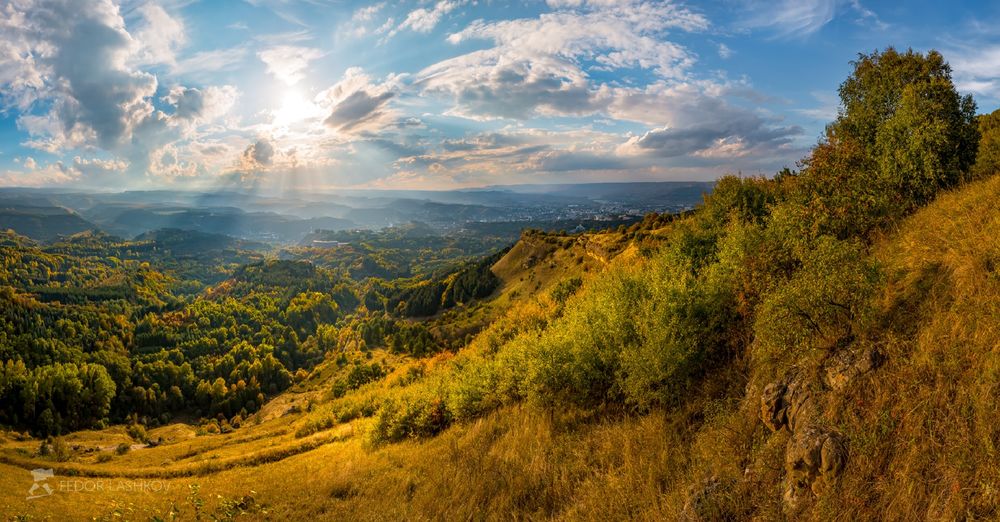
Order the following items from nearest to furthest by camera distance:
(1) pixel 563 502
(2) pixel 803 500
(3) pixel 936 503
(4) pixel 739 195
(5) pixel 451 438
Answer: (3) pixel 936 503 → (2) pixel 803 500 → (1) pixel 563 502 → (5) pixel 451 438 → (4) pixel 739 195

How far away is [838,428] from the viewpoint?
8.41m

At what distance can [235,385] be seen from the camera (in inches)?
6216

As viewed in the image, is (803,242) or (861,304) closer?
(861,304)

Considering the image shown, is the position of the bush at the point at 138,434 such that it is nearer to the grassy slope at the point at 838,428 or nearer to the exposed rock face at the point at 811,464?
the grassy slope at the point at 838,428

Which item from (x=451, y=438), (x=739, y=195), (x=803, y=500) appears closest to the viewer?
(x=803, y=500)

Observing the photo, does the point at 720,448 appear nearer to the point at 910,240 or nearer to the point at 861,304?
the point at 861,304

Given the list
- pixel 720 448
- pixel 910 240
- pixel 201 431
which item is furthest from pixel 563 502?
pixel 201 431

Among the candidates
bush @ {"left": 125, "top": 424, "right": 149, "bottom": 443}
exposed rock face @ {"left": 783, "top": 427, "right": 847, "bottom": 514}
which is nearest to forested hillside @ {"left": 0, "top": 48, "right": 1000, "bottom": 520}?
exposed rock face @ {"left": 783, "top": 427, "right": 847, "bottom": 514}

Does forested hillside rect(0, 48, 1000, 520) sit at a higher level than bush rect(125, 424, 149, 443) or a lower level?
higher

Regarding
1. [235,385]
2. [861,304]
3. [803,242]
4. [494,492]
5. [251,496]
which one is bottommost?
[235,385]

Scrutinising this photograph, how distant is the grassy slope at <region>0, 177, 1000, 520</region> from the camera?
271 inches

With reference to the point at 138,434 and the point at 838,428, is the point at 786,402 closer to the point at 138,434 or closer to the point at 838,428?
the point at 838,428

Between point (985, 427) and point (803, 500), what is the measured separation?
3082 millimetres

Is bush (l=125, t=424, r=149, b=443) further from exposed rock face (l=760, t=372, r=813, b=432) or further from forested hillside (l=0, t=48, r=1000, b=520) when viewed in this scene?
exposed rock face (l=760, t=372, r=813, b=432)
